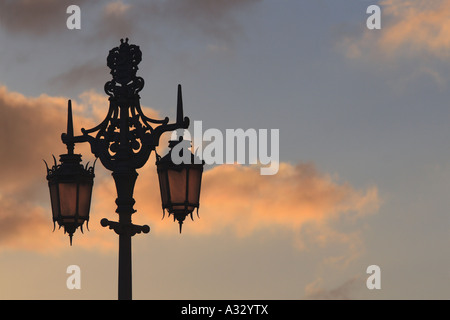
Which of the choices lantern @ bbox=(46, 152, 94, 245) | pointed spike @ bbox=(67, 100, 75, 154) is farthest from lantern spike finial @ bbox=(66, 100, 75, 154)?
lantern @ bbox=(46, 152, 94, 245)

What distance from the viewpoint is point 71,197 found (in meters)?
22.9

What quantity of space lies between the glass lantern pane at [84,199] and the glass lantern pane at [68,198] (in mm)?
78

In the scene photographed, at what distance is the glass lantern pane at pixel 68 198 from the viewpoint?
22.8 meters

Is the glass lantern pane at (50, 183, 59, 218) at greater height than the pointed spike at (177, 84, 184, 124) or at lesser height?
lesser

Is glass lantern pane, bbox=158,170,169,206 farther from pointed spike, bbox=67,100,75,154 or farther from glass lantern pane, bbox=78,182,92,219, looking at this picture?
pointed spike, bbox=67,100,75,154

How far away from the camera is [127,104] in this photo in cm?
2300

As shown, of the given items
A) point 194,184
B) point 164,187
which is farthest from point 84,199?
point 194,184

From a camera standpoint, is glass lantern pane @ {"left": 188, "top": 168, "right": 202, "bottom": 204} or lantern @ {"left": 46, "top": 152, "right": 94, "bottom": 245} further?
lantern @ {"left": 46, "top": 152, "right": 94, "bottom": 245}

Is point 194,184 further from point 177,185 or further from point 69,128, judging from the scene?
point 69,128

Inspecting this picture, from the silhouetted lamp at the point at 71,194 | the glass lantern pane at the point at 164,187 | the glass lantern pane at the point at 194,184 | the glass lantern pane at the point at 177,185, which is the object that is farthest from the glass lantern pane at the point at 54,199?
the glass lantern pane at the point at 194,184

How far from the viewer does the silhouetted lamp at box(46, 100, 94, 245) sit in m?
22.8
